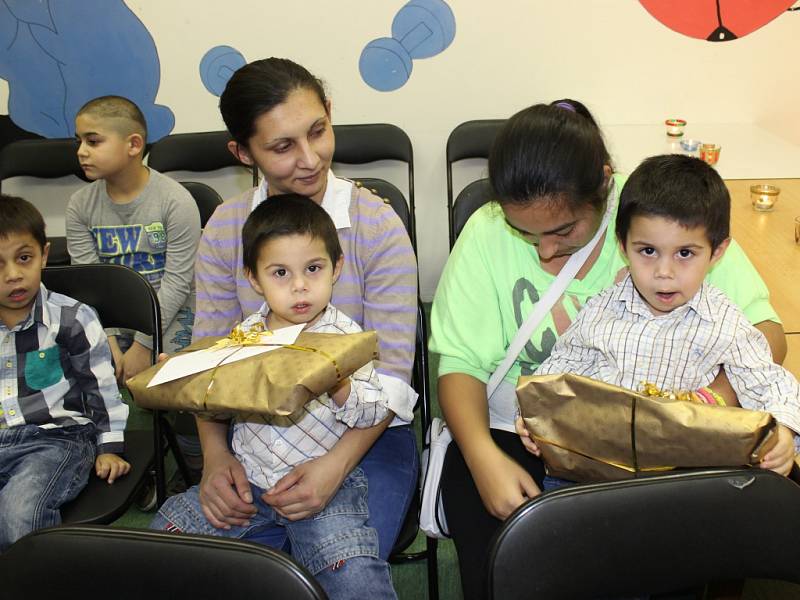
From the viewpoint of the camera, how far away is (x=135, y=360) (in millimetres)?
2432

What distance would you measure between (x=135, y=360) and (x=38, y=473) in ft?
2.39

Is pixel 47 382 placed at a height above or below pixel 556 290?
below

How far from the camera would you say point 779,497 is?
104 cm

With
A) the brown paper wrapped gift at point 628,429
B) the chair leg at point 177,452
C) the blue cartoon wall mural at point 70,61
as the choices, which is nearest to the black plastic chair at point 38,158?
the blue cartoon wall mural at point 70,61

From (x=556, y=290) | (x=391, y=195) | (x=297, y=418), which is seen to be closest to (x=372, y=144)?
(x=391, y=195)

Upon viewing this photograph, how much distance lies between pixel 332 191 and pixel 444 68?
6.17 ft

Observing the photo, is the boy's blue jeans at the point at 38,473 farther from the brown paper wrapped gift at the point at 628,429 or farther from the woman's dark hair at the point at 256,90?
the brown paper wrapped gift at the point at 628,429

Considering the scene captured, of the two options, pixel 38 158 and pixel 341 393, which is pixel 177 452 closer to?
pixel 341 393

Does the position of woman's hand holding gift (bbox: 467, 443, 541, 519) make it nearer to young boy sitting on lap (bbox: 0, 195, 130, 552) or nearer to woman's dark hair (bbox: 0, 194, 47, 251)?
young boy sitting on lap (bbox: 0, 195, 130, 552)

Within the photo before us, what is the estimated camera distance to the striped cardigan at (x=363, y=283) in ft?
5.28

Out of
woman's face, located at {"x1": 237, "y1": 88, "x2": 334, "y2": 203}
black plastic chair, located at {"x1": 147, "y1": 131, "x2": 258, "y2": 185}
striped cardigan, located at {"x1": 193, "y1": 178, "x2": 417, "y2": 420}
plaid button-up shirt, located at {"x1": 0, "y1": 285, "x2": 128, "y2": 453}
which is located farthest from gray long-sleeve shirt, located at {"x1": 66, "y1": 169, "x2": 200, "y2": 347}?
woman's face, located at {"x1": 237, "y1": 88, "x2": 334, "y2": 203}

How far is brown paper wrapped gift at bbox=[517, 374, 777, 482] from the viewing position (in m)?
1.08

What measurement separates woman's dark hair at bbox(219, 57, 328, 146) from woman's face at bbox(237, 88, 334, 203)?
14mm

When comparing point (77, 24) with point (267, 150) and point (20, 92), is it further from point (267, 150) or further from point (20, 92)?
point (267, 150)
